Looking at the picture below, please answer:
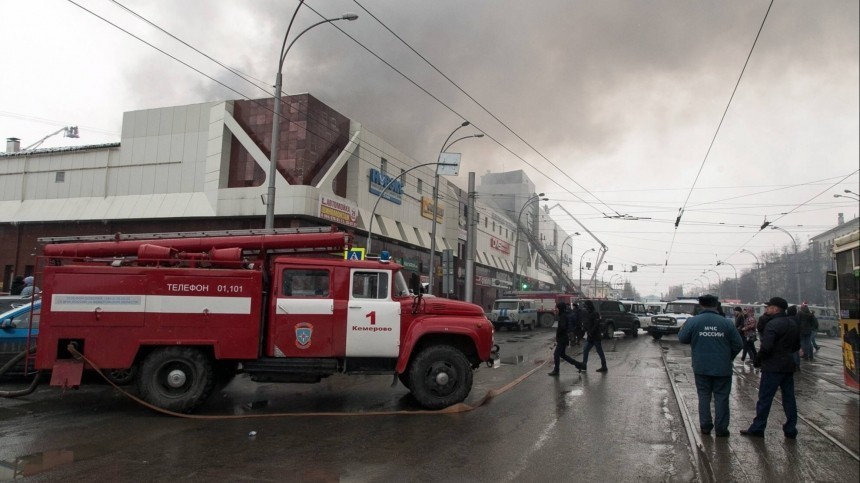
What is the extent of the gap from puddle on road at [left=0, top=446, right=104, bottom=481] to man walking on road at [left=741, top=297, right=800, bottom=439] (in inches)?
307

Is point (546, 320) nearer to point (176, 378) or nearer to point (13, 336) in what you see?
point (176, 378)

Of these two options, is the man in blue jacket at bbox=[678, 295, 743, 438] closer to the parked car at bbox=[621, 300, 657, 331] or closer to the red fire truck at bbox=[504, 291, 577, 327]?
the parked car at bbox=[621, 300, 657, 331]

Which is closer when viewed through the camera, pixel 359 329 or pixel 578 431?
pixel 578 431

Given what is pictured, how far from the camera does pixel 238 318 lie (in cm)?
814

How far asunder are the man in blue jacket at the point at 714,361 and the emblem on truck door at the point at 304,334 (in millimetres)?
5411

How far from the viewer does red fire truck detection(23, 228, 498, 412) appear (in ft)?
25.8

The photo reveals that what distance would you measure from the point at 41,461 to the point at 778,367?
8.41 metres

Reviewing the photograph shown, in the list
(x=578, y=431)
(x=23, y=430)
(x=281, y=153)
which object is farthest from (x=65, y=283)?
(x=281, y=153)

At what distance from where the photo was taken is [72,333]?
7.79m

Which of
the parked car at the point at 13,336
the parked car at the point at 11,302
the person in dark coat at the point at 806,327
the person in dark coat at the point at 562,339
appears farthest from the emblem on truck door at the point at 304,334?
the person in dark coat at the point at 806,327

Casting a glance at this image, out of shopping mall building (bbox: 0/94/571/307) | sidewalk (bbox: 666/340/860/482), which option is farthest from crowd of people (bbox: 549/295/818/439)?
shopping mall building (bbox: 0/94/571/307)

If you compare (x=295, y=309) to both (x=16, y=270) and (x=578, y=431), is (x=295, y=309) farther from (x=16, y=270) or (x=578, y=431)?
(x=16, y=270)

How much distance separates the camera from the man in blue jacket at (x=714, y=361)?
6.59 meters

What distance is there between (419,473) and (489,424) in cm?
231
